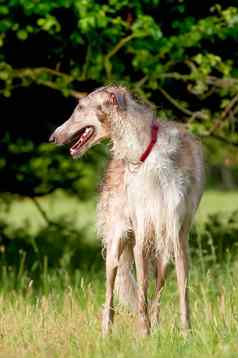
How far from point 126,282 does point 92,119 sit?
4.57 feet

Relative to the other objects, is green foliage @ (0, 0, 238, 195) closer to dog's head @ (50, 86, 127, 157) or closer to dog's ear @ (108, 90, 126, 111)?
dog's head @ (50, 86, 127, 157)

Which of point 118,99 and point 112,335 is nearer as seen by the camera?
point 112,335

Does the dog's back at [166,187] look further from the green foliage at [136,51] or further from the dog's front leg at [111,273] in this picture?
the green foliage at [136,51]

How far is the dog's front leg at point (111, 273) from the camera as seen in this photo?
27.4ft

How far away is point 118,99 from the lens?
775cm

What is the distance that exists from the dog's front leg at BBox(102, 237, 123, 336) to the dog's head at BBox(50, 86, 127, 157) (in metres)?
0.78

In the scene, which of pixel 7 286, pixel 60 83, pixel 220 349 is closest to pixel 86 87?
pixel 60 83

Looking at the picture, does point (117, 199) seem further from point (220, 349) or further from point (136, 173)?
point (220, 349)

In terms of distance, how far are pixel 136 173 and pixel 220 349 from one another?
1840mm

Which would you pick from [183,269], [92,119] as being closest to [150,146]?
Answer: [92,119]

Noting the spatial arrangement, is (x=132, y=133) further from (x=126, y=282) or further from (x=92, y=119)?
(x=126, y=282)

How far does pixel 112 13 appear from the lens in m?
12.2

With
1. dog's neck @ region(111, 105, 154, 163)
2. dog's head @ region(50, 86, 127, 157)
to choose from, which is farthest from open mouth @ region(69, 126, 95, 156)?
dog's neck @ region(111, 105, 154, 163)

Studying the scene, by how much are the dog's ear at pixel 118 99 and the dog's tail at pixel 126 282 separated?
127 cm
